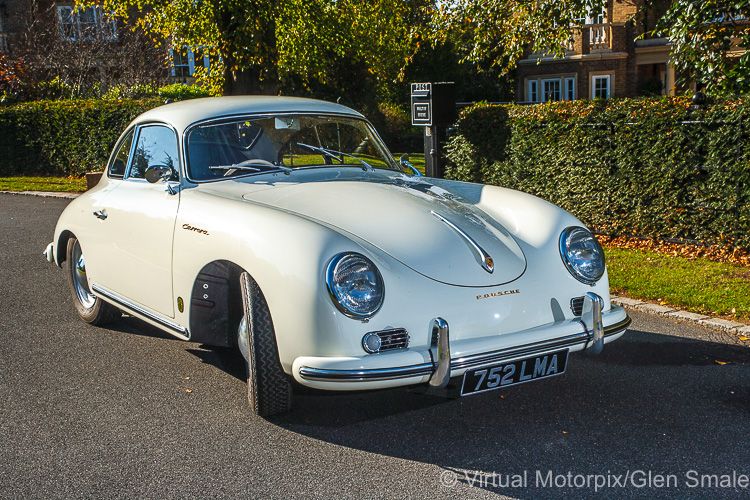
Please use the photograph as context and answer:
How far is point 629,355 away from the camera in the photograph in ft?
15.8

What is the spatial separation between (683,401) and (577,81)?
91.9 ft

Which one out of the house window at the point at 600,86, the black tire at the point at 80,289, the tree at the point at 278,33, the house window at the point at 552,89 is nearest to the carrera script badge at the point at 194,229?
the black tire at the point at 80,289

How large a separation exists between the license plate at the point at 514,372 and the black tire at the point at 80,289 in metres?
3.24

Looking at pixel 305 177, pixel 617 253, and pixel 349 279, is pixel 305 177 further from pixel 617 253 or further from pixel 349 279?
pixel 617 253

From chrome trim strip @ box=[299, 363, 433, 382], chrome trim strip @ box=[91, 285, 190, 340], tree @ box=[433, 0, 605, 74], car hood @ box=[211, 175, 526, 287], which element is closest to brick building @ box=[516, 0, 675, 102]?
tree @ box=[433, 0, 605, 74]

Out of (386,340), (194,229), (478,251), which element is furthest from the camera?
(194,229)

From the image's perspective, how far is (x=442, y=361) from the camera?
10.7 feet

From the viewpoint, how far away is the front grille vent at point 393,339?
130 inches

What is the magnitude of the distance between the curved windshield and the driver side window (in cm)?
18

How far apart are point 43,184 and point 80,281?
40.5 feet

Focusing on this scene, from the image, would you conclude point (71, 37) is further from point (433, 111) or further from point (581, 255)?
point (581, 255)

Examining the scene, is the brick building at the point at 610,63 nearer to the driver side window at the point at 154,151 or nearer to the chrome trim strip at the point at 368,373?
the driver side window at the point at 154,151

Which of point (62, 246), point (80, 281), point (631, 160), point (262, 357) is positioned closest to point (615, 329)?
point (262, 357)

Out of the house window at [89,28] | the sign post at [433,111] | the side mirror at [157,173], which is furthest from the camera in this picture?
the house window at [89,28]
